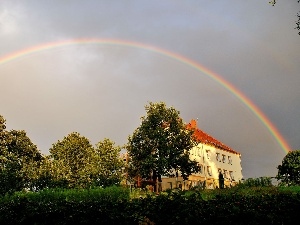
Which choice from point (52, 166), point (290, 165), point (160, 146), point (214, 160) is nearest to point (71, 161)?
point (52, 166)

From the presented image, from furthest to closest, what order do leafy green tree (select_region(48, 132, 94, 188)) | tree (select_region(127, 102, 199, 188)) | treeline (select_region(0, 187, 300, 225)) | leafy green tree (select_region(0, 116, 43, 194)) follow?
leafy green tree (select_region(48, 132, 94, 188)) < leafy green tree (select_region(0, 116, 43, 194)) < tree (select_region(127, 102, 199, 188)) < treeline (select_region(0, 187, 300, 225))

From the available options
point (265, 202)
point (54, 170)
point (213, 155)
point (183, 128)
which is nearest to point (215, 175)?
point (213, 155)

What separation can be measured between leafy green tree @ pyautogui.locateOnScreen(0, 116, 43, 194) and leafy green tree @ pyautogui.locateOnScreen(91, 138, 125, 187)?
43.2 feet

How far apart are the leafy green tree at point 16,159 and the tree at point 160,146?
24032 mm

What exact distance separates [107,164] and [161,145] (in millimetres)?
15441

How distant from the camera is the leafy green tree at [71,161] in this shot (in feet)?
216

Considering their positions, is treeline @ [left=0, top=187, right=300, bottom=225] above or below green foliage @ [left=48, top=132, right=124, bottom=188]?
below

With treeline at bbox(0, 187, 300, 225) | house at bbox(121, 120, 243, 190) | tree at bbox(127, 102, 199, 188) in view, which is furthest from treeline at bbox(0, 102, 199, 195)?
treeline at bbox(0, 187, 300, 225)

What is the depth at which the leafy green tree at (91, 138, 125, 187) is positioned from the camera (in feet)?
206

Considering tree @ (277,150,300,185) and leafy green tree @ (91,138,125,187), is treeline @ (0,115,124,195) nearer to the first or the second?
leafy green tree @ (91,138,125,187)

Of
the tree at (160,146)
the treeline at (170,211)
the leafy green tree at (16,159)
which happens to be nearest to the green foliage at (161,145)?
the tree at (160,146)

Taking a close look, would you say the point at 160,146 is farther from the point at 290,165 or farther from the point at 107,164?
the point at 290,165

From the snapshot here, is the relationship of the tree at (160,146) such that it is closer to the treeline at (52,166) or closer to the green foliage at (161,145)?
the green foliage at (161,145)

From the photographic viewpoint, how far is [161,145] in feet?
179
